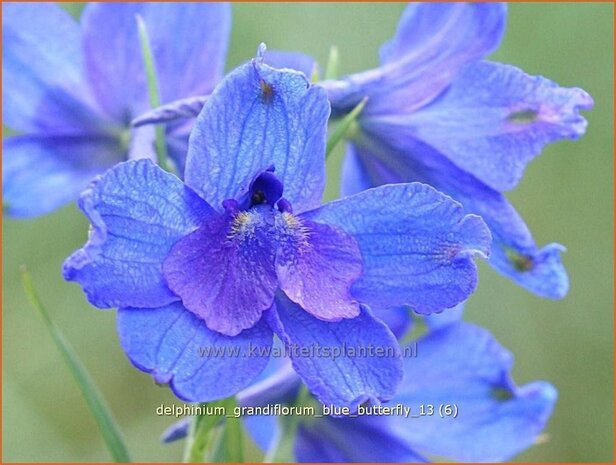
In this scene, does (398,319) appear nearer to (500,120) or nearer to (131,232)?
(500,120)

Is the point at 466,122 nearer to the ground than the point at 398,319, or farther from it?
farther from it

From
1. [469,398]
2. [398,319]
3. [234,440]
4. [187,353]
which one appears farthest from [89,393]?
[469,398]

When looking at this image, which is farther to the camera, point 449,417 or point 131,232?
point 449,417

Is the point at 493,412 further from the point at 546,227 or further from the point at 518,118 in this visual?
the point at 546,227

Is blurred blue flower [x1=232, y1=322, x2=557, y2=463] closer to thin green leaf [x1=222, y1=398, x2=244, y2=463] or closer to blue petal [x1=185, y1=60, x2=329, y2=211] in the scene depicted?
thin green leaf [x1=222, y1=398, x2=244, y2=463]

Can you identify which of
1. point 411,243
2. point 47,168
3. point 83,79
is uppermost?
point 411,243

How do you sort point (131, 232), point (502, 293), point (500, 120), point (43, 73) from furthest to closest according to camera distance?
point (502, 293) < point (43, 73) < point (500, 120) < point (131, 232)

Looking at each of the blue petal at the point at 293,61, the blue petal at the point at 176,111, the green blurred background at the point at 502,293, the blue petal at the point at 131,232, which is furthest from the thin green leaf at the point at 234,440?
the green blurred background at the point at 502,293
